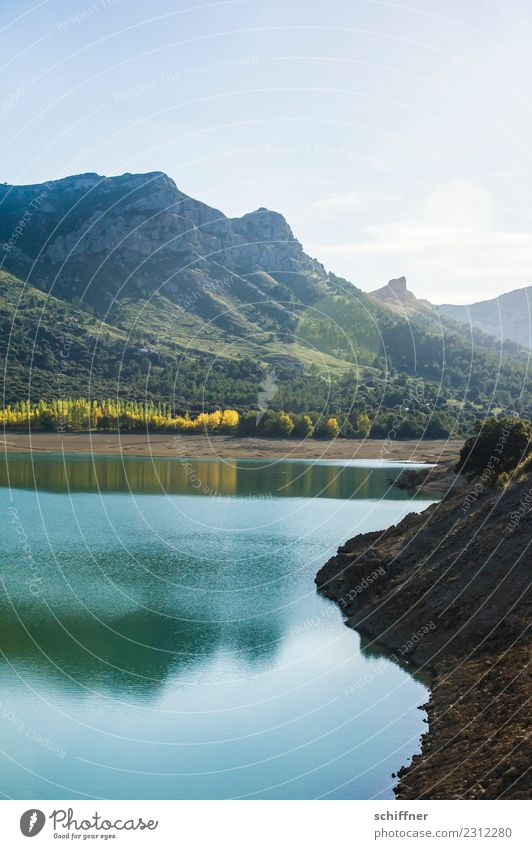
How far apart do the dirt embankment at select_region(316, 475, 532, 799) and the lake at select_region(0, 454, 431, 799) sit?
1.08 metres

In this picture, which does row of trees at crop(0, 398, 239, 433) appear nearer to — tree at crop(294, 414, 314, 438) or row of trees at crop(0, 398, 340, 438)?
row of trees at crop(0, 398, 340, 438)

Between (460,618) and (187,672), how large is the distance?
1004cm

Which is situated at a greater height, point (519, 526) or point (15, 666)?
point (519, 526)

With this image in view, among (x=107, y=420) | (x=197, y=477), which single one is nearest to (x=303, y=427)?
(x=107, y=420)

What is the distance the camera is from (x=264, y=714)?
89.8 feet

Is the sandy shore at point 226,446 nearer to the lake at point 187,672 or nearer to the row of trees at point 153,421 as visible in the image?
the row of trees at point 153,421

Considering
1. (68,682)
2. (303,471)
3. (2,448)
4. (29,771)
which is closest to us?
(29,771)

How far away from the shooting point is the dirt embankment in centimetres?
2091

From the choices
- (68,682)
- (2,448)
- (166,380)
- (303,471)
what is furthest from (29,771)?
(166,380)

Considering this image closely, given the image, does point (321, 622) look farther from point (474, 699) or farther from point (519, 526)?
point (474, 699)

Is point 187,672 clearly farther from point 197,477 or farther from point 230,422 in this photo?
point 230,422

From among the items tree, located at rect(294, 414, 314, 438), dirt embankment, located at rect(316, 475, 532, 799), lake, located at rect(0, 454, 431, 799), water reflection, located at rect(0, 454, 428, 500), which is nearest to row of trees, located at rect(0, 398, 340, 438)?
tree, located at rect(294, 414, 314, 438)

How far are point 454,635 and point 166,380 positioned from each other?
6504 inches

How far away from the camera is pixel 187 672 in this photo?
31.0 m
